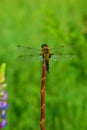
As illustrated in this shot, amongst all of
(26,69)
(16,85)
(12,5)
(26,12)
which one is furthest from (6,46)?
(12,5)

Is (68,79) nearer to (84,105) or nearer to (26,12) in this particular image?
(84,105)

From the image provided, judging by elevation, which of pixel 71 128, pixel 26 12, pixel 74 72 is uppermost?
pixel 26 12

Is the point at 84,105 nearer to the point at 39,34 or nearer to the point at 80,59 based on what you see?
the point at 80,59

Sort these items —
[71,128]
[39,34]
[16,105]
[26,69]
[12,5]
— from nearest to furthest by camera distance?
[71,128]
[16,105]
[26,69]
[39,34]
[12,5]

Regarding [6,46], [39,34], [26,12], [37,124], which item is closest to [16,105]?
[37,124]

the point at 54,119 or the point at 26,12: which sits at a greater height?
the point at 26,12

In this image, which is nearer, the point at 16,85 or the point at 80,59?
the point at 80,59

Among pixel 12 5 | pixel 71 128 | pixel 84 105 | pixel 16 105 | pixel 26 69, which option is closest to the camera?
pixel 71 128
